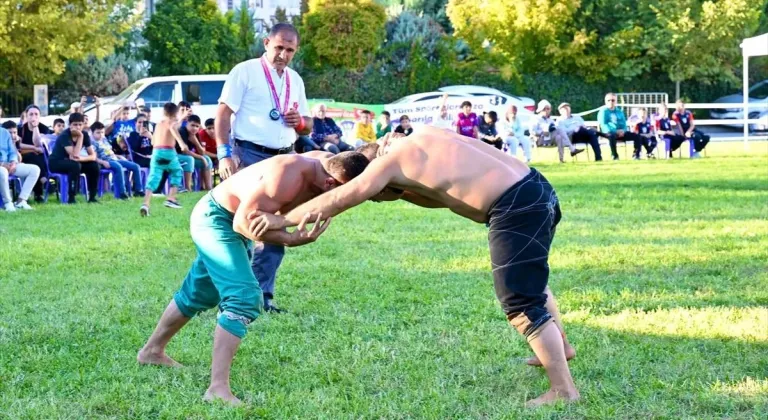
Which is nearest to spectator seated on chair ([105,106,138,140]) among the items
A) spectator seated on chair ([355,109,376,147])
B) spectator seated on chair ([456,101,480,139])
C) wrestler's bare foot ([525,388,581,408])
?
spectator seated on chair ([355,109,376,147])

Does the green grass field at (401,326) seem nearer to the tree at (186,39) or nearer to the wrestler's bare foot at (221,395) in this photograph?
the wrestler's bare foot at (221,395)

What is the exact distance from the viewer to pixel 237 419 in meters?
5.02

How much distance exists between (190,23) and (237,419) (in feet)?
115

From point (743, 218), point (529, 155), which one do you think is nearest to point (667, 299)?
point (743, 218)

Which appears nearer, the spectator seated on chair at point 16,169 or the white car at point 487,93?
the spectator seated on chair at point 16,169

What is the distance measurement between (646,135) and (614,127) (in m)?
0.81

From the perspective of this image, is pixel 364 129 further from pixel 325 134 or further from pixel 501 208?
pixel 501 208

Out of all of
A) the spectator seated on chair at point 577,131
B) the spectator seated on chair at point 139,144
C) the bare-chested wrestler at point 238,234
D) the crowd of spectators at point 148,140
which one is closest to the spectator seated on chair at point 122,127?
the crowd of spectators at point 148,140

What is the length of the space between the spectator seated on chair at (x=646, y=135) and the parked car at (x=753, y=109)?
366 inches

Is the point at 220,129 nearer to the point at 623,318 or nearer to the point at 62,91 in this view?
the point at 623,318

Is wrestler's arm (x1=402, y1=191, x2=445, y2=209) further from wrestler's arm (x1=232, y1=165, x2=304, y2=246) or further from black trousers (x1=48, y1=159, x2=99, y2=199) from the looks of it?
black trousers (x1=48, y1=159, x2=99, y2=199)

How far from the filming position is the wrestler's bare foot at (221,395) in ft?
17.3

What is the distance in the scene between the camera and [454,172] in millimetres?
5070

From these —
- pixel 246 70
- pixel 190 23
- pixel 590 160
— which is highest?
pixel 190 23
